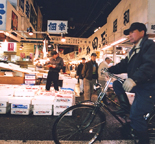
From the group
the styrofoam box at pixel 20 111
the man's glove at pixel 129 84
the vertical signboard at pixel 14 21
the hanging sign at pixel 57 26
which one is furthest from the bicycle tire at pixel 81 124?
the hanging sign at pixel 57 26

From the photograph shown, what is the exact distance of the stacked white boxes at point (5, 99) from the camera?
429 cm

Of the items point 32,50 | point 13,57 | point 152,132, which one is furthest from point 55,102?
point 32,50

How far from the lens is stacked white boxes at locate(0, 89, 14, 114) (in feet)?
14.1

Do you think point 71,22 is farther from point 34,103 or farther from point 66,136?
point 66,136

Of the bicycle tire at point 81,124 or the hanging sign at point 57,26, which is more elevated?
the hanging sign at point 57,26

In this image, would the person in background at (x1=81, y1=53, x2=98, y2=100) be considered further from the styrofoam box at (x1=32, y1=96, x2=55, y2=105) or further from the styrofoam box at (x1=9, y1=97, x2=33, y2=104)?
the styrofoam box at (x1=9, y1=97, x2=33, y2=104)

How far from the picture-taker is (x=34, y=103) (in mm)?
4289

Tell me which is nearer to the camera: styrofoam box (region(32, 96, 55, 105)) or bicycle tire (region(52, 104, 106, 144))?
bicycle tire (region(52, 104, 106, 144))

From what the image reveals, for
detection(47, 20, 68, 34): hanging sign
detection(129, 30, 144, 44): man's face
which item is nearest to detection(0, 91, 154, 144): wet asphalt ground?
detection(129, 30, 144, 44): man's face

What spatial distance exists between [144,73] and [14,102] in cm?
402

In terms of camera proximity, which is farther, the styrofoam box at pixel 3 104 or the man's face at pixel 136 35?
the styrofoam box at pixel 3 104

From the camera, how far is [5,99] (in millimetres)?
4289

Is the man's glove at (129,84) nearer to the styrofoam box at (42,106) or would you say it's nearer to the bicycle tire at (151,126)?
the bicycle tire at (151,126)

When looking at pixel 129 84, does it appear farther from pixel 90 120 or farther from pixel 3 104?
pixel 3 104
